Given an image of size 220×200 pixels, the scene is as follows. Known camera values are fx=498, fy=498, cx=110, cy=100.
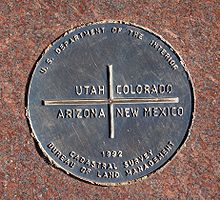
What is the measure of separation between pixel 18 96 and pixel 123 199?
1.10m

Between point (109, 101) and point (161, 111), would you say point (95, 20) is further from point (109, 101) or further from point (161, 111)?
point (161, 111)

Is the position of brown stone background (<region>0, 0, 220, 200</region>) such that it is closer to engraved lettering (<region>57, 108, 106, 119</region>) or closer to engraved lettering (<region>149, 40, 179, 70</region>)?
engraved lettering (<region>149, 40, 179, 70</region>)

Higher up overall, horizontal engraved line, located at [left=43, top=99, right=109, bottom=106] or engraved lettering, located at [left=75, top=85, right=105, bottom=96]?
engraved lettering, located at [left=75, top=85, right=105, bottom=96]

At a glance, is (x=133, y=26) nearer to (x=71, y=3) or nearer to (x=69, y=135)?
(x=71, y=3)

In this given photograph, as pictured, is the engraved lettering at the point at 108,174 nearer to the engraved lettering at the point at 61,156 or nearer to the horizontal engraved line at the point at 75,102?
the engraved lettering at the point at 61,156

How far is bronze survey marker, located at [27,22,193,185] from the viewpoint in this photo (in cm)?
370

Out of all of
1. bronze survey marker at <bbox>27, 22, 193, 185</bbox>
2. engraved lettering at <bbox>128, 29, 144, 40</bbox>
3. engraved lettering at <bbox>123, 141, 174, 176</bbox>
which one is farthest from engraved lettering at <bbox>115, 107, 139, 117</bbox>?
engraved lettering at <bbox>128, 29, 144, 40</bbox>

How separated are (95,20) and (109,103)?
65 cm

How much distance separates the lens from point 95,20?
382cm

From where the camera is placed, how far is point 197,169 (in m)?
3.77

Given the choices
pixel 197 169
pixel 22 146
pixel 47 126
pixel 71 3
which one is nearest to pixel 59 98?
pixel 47 126

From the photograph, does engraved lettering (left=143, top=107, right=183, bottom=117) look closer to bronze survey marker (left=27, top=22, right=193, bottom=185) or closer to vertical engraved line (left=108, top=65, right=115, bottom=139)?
bronze survey marker (left=27, top=22, right=193, bottom=185)

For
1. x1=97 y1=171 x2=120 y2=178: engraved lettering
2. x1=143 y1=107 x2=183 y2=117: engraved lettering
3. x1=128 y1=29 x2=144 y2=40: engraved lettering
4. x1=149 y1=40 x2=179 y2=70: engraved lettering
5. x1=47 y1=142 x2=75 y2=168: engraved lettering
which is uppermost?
x1=128 y1=29 x2=144 y2=40: engraved lettering

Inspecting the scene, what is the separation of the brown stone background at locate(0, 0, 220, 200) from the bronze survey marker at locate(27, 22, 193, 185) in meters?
0.09
